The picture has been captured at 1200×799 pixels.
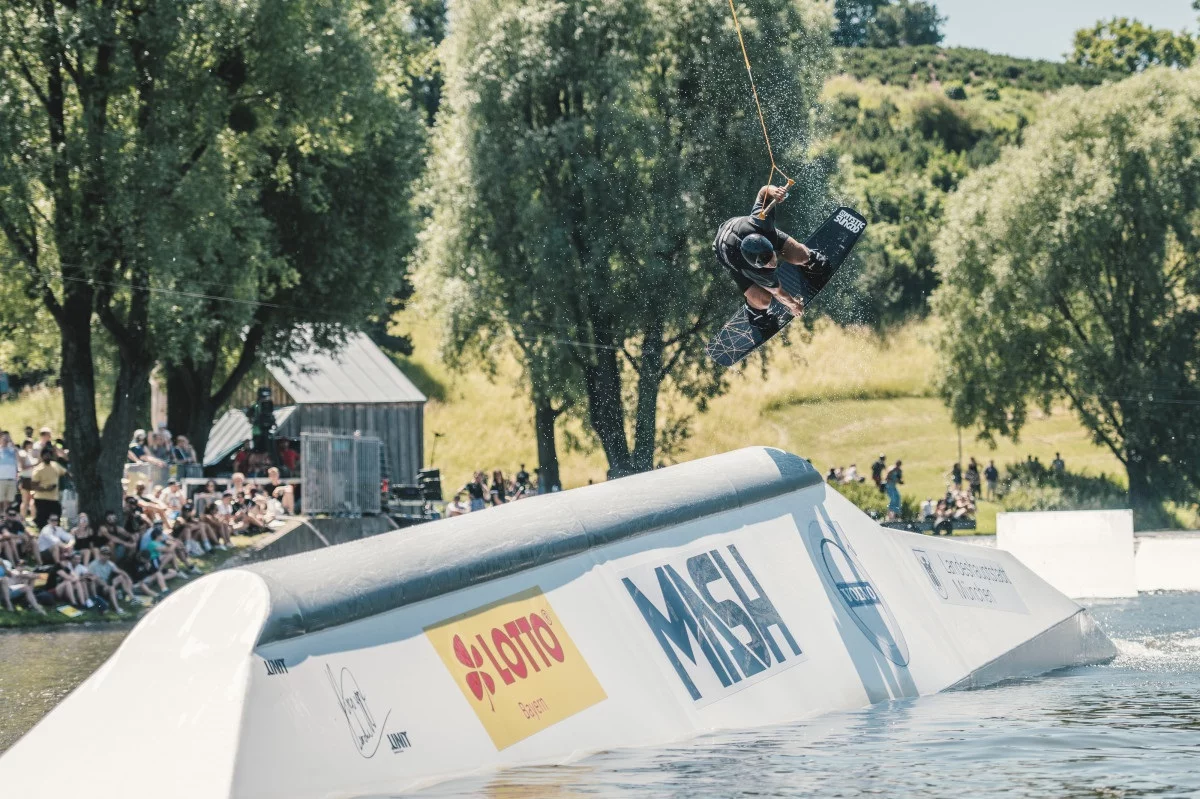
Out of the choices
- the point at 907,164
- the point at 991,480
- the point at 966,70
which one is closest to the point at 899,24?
the point at 966,70

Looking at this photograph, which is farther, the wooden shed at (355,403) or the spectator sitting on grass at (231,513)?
the wooden shed at (355,403)

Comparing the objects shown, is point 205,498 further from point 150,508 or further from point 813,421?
point 813,421

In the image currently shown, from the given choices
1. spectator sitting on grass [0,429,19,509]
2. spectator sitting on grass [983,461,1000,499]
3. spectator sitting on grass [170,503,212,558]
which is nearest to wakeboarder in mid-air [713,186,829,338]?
spectator sitting on grass [170,503,212,558]

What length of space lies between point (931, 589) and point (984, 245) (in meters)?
37.5

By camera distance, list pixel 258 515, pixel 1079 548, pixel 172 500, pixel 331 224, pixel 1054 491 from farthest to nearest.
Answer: pixel 1054 491 < pixel 331 224 < pixel 258 515 < pixel 172 500 < pixel 1079 548

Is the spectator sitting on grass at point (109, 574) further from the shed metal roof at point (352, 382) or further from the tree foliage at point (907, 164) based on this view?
the tree foliage at point (907, 164)

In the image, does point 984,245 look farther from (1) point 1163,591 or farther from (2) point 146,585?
(2) point 146,585

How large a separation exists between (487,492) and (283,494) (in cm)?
933

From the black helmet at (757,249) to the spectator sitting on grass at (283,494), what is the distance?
1766 centimetres

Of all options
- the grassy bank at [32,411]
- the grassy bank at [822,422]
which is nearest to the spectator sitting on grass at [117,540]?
the grassy bank at [822,422]

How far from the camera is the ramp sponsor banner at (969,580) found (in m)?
12.0

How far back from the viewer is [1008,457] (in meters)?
53.7

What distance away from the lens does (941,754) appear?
800cm

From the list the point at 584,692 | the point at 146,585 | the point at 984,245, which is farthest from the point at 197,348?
the point at 984,245
